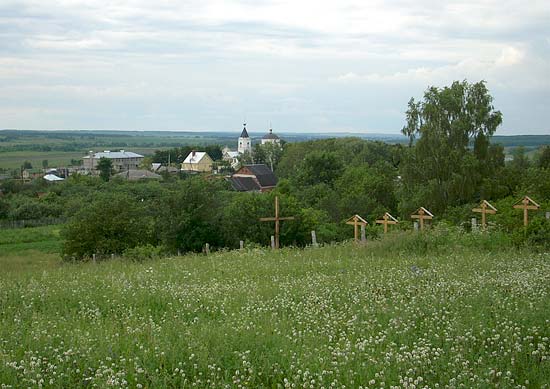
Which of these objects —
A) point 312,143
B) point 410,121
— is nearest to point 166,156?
point 312,143

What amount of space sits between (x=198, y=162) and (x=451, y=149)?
118m

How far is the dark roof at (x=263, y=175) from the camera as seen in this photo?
334 feet

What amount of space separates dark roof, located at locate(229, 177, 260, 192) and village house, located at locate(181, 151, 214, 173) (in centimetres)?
5191

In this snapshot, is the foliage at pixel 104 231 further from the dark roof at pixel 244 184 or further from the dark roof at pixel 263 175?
the dark roof at pixel 263 175

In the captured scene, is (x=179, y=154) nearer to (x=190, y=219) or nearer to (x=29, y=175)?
(x=29, y=175)

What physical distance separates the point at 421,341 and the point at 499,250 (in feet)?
31.7

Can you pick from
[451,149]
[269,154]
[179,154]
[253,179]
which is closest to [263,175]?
[253,179]

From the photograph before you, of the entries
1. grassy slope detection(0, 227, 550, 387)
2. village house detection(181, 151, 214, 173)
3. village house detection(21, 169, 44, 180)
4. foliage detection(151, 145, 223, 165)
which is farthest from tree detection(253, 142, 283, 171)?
grassy slope detection(0, 227, 550, 387)

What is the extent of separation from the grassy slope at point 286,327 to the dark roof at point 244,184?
275 feet

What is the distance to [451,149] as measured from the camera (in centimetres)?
4028

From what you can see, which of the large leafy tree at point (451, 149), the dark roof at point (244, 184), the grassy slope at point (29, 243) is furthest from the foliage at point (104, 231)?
the dark roof at point (244, 184)

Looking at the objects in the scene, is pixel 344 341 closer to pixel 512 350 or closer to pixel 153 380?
pixel 512 350

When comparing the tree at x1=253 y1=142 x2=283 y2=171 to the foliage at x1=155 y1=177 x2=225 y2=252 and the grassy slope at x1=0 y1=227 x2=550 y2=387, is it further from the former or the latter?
the grassy slope at x1=0 y1=227 x2=550 y2=387

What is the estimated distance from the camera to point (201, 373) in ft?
23.0
